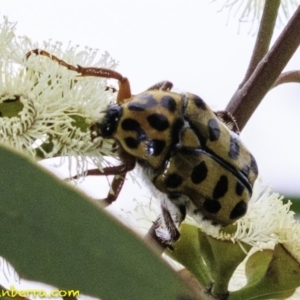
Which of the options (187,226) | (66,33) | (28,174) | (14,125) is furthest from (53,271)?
(66,33)

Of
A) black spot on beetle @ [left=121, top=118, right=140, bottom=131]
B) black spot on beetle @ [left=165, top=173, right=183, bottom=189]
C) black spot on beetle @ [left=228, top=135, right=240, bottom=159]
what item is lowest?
black spot on beetle @ [left=165, top=173, right=183, bottom=189]

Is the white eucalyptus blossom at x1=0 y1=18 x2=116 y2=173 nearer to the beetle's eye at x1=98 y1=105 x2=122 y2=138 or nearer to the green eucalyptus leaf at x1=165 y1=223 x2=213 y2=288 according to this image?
the beetle's eye at x1=98 y1=105 x2=122 y2=138

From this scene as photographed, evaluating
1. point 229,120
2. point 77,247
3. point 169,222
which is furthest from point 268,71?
point 77,247

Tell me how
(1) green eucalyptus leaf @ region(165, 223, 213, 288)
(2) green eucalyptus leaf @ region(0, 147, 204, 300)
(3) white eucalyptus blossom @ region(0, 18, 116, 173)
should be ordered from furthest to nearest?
1. (1) green eucalyptus leaf @ region(165, 223, 213, 288)
2. (3) white eucalyptus blossom @ region(0, 18, 116, 173)
3. (2) green eucalyptus leaf @ region(0, 147, 204, 300)

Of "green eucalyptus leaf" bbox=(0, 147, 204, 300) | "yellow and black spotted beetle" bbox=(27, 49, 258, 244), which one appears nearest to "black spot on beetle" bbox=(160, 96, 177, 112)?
"yellow and black spotted beetle" bbox=(27, 49, 258, 244)

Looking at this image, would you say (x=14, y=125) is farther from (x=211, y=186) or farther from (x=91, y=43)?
(x=91, y=43)

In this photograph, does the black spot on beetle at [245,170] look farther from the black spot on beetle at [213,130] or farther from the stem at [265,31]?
the stem at [265,31]

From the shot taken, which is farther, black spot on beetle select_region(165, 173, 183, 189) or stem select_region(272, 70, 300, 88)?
stem select_region(272, 70, 300, 88)
